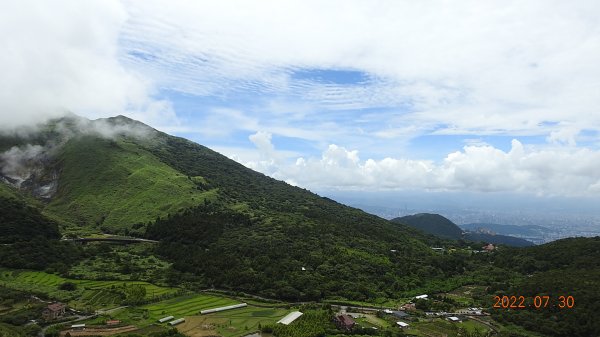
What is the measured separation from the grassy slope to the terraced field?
70344 millimetres

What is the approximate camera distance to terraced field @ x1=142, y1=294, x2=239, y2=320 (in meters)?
82.0

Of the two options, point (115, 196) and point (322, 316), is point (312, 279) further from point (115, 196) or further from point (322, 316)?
point (115, 196)

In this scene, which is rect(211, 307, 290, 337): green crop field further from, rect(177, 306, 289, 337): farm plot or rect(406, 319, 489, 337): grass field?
rect(406, 319, 489, 337): grass field

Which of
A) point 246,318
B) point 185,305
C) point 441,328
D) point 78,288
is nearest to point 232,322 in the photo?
point 246,318

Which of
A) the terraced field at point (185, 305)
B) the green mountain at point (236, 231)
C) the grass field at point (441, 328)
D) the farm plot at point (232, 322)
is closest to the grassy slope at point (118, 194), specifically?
the green mountain at point (236, 231)

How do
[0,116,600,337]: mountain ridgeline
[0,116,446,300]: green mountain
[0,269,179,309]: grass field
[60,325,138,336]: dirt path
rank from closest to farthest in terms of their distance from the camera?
[60,325,138,336]: dirt path < [0,269,179,309]: grass field < [0,116,600,337]: mountain ridgeline < [0,116,446,300]: green mountain

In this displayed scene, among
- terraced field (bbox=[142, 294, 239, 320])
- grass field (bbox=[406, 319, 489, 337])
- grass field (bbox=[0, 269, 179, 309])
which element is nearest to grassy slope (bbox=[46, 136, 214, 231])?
grass field (bbox=[0, 269, 179, 309])

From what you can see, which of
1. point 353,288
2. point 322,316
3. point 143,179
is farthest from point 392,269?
point 143,179

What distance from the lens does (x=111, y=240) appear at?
137 meters

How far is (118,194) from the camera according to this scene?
177 meters

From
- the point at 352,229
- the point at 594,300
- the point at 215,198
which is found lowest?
the point at 594,300

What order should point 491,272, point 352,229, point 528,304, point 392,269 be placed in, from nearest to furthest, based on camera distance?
1. point 528,304
2. point 392,269
3. point 491,272
4. point 352,229

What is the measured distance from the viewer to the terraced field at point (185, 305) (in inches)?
3229

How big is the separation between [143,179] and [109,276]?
A: 286ft
